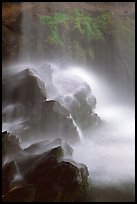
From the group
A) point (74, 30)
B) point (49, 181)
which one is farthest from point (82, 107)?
point (74, 30)

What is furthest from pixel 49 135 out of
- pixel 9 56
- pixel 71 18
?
pixel 71 18

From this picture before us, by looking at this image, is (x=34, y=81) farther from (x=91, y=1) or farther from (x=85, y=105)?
(x=91, y=1)

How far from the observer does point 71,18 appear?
1875 centimetres

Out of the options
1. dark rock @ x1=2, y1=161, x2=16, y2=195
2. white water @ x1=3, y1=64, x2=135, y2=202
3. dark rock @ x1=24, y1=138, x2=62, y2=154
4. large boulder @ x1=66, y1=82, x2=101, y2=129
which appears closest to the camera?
dark rock @ x1=2, y1=161, x2=16, y2=195

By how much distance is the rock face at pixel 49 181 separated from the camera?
745 centimetres

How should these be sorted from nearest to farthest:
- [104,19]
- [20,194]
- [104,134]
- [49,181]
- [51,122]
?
[20,194] → [49,181] → [51,122] → [104,134] → [104,19]

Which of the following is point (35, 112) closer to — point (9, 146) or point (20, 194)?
point (9, 146)

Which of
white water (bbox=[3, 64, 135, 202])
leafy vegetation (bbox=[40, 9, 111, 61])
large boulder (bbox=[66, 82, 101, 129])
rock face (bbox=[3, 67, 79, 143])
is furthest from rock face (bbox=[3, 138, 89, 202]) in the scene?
leafy vegetation (bbox=[40, 9, 111, 61])

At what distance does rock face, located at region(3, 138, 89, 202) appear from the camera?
7.45 m

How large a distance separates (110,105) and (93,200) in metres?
10.4

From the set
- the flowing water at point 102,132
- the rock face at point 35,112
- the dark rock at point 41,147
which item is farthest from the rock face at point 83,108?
the dark rock at point 41,147

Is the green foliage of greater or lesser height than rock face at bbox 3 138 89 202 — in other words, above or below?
above

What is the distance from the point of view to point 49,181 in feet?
25.2

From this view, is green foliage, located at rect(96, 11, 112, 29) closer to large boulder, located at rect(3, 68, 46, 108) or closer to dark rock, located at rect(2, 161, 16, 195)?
large boulder, located at rect(3, 68, 46, 108)
